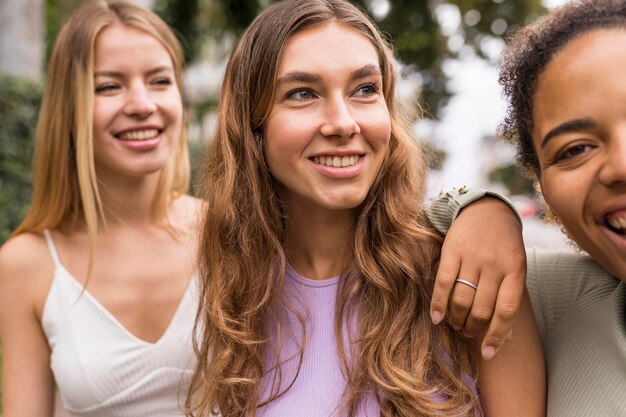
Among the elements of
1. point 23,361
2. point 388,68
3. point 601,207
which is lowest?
point 23,361

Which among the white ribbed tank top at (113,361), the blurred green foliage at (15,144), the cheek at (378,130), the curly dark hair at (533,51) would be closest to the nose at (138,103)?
the white ribbed tank top at (113,361)

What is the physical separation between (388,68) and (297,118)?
1.36 feet

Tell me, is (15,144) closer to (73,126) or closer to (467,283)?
(73,126)

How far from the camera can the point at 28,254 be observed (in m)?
3.24

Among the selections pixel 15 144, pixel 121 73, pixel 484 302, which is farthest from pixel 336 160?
pixel 15 144

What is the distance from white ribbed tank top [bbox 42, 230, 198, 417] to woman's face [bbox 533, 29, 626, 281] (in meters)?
1.73

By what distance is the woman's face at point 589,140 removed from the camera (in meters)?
1.71

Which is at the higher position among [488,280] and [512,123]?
[512,123]

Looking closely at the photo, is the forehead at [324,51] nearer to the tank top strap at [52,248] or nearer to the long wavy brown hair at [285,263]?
the long wavy brown hair at [285,263]

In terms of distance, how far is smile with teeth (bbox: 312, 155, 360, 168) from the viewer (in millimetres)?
2236

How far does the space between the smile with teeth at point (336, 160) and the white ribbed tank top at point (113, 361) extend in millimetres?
1158

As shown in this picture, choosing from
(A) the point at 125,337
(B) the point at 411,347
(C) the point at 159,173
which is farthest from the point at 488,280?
(C) the point at 159,173

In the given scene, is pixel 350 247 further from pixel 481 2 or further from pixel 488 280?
pixel 481 2

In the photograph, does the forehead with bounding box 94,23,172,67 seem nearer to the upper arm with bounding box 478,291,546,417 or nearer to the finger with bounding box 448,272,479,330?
the finger with bounding box 448,272,479,330
